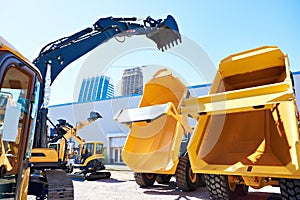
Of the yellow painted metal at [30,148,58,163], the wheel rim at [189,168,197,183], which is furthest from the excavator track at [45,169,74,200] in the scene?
the wheel rim at [189,168,197,183]

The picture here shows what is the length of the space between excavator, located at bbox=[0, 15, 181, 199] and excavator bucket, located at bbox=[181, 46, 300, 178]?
1.44 meters

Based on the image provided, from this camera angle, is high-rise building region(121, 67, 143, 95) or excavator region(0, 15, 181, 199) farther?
high-rise building region(121, 67, 143, 95)

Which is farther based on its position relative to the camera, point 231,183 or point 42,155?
point 231,183

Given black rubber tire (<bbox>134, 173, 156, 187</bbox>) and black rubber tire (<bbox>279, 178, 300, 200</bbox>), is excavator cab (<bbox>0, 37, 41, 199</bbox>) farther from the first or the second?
black rubber tire (<bbox>134, 173, 156, 187</bbox>)

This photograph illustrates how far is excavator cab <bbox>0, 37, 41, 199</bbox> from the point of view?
74.5 inches

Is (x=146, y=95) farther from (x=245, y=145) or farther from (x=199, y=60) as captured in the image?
(x=245, y=145)

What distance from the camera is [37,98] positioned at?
2.41m

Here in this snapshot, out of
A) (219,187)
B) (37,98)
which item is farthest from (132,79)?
(37,98)

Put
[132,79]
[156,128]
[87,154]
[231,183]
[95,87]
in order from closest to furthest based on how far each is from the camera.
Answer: [231,183] → [95,87] → [156,128] → [132,79] → [87,154]

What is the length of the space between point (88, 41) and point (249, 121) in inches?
Answer: 111

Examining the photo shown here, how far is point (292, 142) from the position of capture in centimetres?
336

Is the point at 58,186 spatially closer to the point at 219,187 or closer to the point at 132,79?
the point at 219,187

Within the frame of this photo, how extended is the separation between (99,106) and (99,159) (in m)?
6.93

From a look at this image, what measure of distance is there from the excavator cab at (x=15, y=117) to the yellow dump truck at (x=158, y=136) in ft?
10.2
